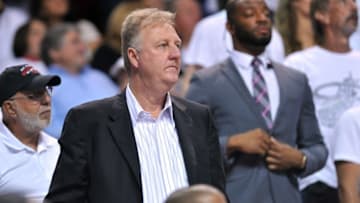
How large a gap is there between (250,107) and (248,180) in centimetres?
44

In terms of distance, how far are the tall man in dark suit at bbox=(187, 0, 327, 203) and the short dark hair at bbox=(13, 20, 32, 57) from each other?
3.28 meters

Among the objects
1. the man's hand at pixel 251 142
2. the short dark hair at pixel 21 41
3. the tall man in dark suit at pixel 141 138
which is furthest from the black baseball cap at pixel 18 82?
the short dark hair at pixel 21 41

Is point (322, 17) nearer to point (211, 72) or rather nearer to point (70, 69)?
point (211, 72)

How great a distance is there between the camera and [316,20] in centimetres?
870

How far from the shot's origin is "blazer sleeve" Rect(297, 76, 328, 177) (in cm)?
762

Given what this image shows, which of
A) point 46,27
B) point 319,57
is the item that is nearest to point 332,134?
point 319,57

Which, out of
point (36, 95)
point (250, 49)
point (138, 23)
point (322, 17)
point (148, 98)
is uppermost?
point (138, 23)

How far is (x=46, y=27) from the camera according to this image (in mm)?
11250

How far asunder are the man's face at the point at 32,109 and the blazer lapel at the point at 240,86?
1.17m

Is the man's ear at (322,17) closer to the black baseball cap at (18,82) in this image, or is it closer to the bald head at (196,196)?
the black baseball cap at (18,82)

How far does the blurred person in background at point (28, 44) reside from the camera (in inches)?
420

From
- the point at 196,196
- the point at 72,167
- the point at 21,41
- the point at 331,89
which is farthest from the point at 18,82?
the point at 21,41

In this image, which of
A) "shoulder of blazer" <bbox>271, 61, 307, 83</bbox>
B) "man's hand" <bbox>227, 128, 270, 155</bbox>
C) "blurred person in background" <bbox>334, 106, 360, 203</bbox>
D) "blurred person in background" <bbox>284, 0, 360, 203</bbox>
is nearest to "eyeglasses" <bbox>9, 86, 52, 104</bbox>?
"man's hand" <bbox>227, 128, 270, 155</bbox>

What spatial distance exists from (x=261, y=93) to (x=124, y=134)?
1.53 meters
